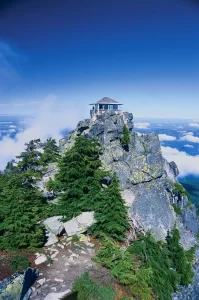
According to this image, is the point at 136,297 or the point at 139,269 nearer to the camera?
the point at 136,297

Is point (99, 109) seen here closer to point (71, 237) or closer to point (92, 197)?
point (92, 197)

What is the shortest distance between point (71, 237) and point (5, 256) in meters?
3.61

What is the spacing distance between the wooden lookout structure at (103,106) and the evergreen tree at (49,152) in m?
6.44

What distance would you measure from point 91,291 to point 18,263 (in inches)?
126

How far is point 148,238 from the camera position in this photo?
1309 cm

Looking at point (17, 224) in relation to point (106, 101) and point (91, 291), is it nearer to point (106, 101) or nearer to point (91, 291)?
point (91, 291)

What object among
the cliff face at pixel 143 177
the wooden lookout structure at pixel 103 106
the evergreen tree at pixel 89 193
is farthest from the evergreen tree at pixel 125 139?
the evergreen tree at pixel 89 193

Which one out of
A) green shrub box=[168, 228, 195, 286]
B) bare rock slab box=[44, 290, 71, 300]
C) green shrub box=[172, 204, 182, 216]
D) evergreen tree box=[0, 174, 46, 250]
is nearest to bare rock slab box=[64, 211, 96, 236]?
evergreen tree box=[0, 174, 46, 250]

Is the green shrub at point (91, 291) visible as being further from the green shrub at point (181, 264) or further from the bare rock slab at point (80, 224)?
the green shrub at point (181, 264)

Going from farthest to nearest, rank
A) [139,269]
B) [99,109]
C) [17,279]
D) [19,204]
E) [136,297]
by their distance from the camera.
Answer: [99,109], [19,204], [139,269], [136,297], [17,279]

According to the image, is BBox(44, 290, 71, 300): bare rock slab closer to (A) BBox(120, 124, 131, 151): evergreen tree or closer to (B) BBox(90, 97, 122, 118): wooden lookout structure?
(A) BBox(120, 124, 131, 151): evergreen tree

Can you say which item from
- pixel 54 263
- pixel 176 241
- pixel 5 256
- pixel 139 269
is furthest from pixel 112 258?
pixel 176 241

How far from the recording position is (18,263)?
10000 millimetres

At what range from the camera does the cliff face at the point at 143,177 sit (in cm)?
2444
